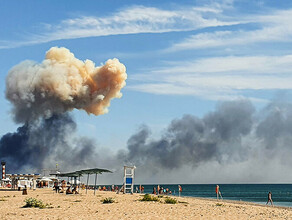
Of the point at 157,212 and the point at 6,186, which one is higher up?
the point at 6,186

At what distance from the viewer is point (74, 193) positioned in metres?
53.5

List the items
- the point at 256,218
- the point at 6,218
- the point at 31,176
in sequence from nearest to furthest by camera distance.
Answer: the point at 6,218 → the point at 256,218 → the point at 31,176

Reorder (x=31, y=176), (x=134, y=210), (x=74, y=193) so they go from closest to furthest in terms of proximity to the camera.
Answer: (x=134, y=210), (x=74, y=193), (x=31, y=176)

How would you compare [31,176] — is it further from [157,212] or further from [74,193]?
[157,212]

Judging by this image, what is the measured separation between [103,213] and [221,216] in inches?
292

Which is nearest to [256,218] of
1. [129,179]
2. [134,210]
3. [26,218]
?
[134,210]

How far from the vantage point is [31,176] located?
272 feet

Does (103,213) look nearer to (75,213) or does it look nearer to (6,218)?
(75,213)

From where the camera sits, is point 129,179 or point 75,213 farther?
point 129,179

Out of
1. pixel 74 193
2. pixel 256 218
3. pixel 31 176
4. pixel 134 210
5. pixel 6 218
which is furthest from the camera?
pixel 31 176

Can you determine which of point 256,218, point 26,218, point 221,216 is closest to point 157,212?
point 221,216

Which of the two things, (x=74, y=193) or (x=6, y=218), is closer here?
(x=6, y=218)

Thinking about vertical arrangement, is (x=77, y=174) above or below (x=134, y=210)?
above

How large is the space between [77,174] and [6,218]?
30.9m
